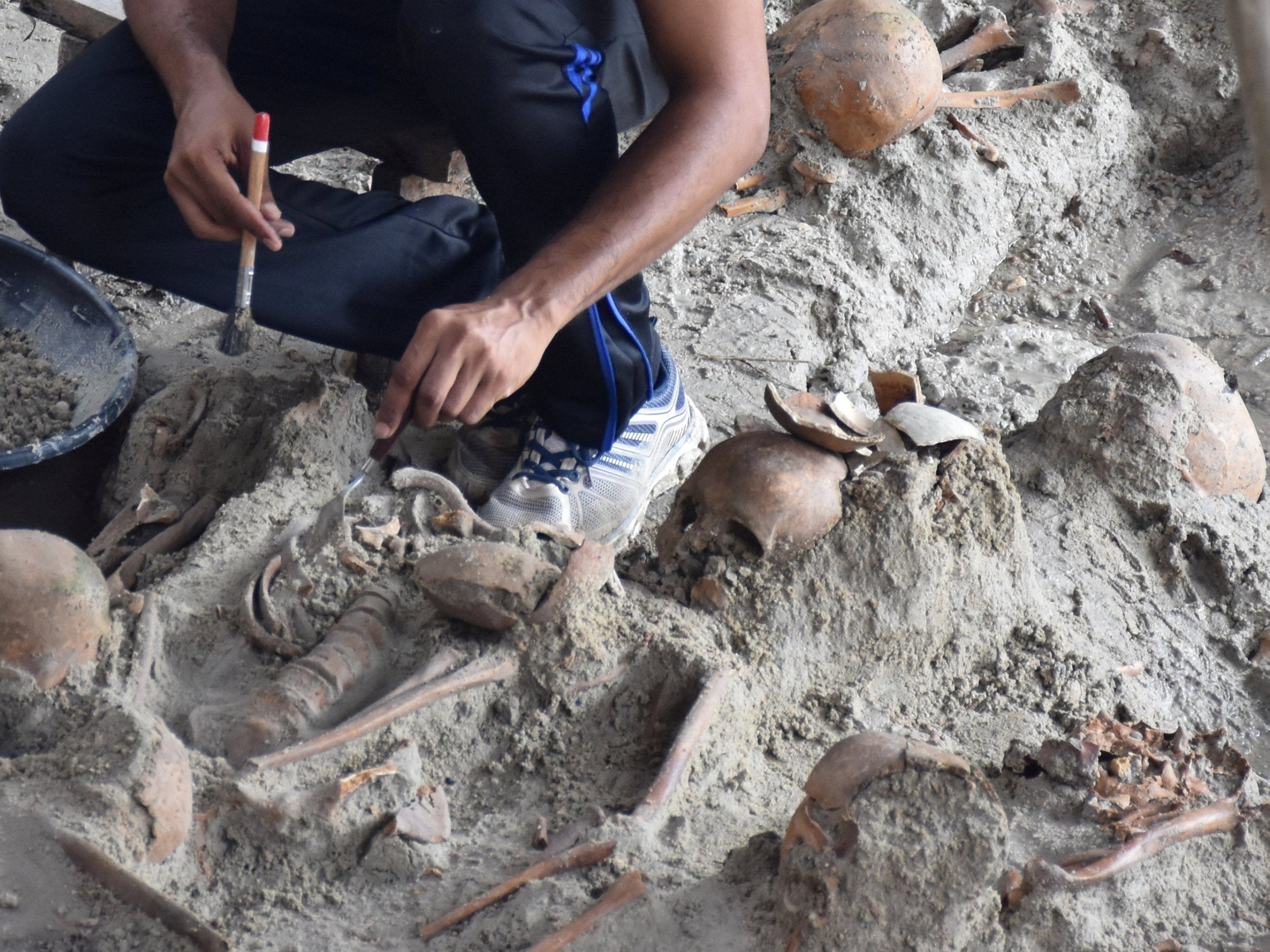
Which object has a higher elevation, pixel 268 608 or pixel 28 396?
pixel 268 608

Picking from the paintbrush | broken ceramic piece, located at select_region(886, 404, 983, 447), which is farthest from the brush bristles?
broken ceramic piece, located at select_region(886, 404, 983, 447)

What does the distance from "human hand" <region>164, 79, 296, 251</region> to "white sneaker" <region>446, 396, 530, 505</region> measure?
681 mm

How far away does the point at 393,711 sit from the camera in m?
1.65

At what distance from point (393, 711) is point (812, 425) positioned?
0.84 m

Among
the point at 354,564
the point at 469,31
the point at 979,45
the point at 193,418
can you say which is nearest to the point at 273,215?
the point at 469,31

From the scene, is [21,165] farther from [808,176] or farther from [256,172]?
[808,176]

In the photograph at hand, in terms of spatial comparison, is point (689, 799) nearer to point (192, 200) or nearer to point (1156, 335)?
point (192, 200)

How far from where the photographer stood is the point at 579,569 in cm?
185

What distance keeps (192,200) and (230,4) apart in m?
0.56

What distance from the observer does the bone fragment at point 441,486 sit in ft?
6.97

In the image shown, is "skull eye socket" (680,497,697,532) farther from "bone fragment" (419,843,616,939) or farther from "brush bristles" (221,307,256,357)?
"brush bristles" (221,307,256,357)

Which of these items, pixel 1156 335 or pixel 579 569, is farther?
pixel 1156 335

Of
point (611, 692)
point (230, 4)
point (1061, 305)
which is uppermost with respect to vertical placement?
point (230, 4)

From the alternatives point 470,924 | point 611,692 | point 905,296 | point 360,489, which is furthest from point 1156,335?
point 470,924
